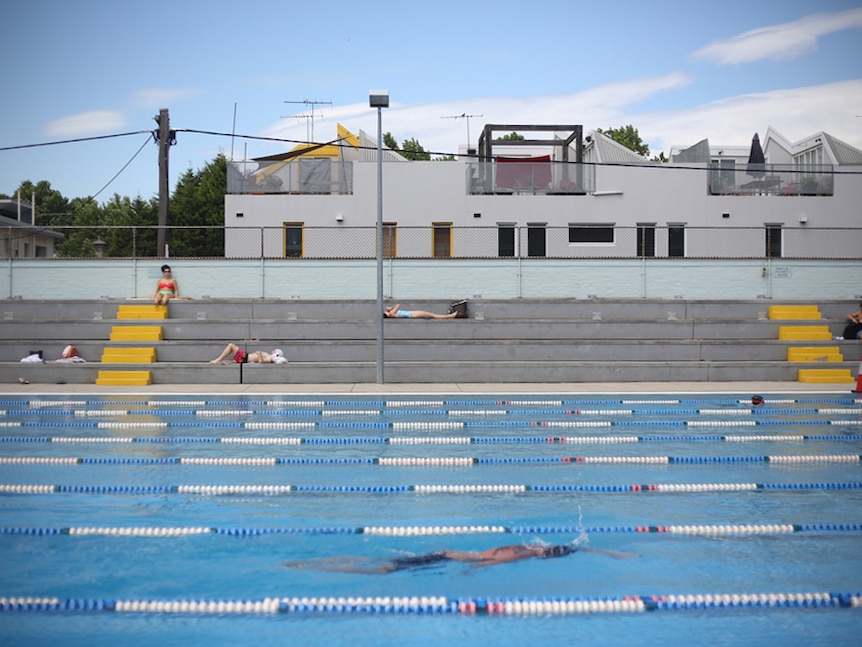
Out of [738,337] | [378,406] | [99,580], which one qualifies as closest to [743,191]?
[738,337]

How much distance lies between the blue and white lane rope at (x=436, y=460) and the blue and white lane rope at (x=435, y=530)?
258 cm

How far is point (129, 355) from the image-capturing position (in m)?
17.0

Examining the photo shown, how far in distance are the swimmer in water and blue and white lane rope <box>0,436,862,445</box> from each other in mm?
4448

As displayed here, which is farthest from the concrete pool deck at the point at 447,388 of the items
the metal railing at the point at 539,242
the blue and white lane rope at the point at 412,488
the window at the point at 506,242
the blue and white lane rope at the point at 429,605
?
the blue and white lane rope at the point at 429,605

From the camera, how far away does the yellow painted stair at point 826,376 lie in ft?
55.2

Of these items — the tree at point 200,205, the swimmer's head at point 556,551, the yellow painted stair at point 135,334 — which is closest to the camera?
the swimmer's head at point 556,551

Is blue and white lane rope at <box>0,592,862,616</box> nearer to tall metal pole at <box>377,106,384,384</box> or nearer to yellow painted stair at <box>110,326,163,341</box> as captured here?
tall metal pole at <box>377,106,384,384</box>

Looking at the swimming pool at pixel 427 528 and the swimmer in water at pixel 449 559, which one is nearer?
the swimming pool at pixel 427 528

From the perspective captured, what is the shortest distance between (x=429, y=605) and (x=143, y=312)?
15.6 m

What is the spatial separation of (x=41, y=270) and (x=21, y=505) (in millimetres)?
13957

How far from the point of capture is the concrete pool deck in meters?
15.1

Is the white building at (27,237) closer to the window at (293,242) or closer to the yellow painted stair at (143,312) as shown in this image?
the window at (293,242)

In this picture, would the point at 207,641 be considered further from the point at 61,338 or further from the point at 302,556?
the point at 61,338

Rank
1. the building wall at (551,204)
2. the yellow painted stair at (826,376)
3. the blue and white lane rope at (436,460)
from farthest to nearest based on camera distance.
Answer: the building wall at (551,204), the yellow painted stair at (826,376), the blue and white lane rope at (436,460)
